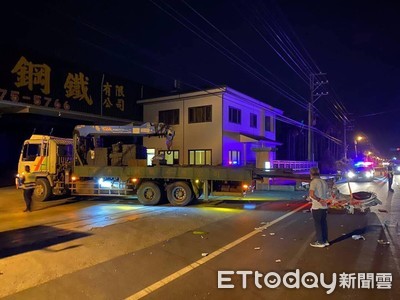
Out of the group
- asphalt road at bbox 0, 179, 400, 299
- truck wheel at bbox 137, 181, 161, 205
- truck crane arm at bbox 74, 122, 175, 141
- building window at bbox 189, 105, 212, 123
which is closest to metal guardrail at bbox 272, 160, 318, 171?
building window at bbox 189, 105, 212, 123

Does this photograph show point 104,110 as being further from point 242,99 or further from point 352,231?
point 352,231

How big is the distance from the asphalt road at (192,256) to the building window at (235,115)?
53.9 ft

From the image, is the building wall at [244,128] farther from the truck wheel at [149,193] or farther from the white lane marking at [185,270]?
the white lane marking at [185,270]

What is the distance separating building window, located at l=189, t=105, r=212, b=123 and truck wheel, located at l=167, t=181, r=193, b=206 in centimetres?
1286

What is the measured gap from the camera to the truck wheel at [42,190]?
17.5m

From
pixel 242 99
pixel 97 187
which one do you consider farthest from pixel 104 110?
pixel 97 187

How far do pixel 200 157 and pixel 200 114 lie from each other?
3261mm

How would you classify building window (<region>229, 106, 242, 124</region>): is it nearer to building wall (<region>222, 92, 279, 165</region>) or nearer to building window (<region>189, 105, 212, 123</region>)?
building wall (<region>222, 92, 279, 165</region>)

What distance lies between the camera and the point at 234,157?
29438 mm

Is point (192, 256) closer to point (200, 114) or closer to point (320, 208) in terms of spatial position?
point (320, 208)

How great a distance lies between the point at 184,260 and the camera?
7.24 meters

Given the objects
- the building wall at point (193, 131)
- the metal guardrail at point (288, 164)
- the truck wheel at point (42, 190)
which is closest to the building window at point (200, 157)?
the building wall at point (193, 131)

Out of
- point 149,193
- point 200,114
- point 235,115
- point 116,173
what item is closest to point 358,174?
point 235,115

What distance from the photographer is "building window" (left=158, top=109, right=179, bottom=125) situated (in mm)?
30188
